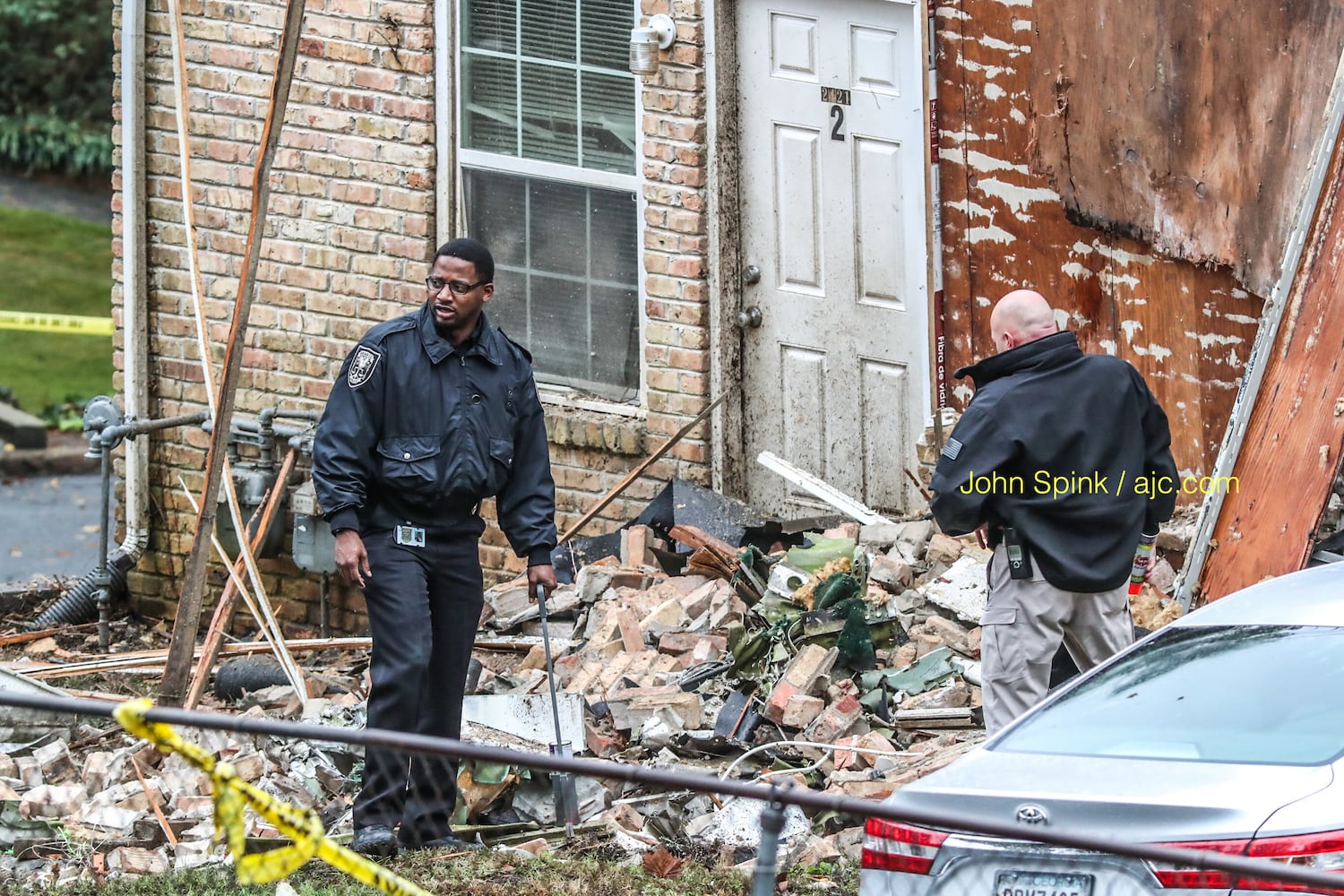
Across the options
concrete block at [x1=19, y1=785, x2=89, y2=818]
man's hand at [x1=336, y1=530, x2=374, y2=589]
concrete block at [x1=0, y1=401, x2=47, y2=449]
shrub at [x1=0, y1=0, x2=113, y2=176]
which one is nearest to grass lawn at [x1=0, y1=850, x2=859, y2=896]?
concrete block at [x1=19, y1=785, x2=89, y2=818]

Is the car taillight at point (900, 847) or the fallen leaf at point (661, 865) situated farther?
the fallen leaf at point (661, 865)

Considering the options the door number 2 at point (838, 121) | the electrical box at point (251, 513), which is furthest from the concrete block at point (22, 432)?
the door number 2 at point (838, 121)

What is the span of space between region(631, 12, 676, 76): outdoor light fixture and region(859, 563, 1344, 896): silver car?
4.44 meters

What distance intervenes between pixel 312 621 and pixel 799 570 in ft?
10.5

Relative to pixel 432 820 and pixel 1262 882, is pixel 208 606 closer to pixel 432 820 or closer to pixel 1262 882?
pixel 432 820

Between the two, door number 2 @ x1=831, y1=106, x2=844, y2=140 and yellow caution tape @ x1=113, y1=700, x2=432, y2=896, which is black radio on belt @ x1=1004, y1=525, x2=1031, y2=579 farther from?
door number 2 @ x1=831, y1=106, x2=844, y2=140

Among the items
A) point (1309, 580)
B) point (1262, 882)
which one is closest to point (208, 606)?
point (1309, 580)

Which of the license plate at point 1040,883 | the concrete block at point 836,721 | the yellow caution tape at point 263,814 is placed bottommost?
the concrete block at point 836,721

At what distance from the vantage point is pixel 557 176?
8703mm

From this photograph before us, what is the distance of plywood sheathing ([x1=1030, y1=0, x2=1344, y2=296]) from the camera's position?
682cm

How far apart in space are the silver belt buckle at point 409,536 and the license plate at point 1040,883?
2.42 m

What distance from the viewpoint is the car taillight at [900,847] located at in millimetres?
3867

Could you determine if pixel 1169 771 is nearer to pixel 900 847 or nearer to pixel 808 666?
pixel 900 847

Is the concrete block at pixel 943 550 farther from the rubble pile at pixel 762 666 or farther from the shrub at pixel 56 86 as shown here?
the shrub at pixel 56 86
